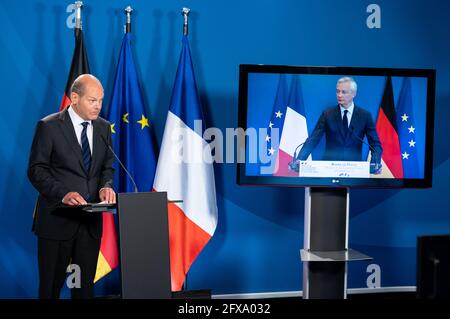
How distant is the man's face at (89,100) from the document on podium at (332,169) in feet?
4.55

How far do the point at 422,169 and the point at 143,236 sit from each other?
2.05 m

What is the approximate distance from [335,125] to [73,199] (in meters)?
1.75

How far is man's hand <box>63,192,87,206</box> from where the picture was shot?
299 centimetres

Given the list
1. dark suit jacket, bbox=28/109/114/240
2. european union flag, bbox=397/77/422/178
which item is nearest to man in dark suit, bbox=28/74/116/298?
dark suit jacket, bbox=28/109/114/240

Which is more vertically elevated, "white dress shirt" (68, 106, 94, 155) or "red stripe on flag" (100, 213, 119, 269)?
"white dress shirt" (68, 106, 94, 155)

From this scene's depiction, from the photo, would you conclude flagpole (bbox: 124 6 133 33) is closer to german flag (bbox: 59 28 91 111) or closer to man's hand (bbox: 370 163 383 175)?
german flag (bbox: 59 28 91 111)

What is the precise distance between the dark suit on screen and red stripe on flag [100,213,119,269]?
Result: 78 cm

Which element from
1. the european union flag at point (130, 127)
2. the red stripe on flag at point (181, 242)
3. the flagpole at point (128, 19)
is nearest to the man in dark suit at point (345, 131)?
the red stripe on flag at point (181, 242)

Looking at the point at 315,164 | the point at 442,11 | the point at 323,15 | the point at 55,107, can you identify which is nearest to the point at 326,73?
the point at 315,164

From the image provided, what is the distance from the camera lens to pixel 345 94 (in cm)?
378

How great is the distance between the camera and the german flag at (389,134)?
3.79m

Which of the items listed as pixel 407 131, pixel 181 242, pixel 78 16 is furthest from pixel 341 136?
pixel 78 16

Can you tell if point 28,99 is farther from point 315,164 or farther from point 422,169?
point 422,169
